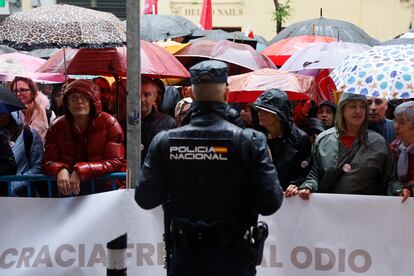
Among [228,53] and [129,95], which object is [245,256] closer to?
[129,95]

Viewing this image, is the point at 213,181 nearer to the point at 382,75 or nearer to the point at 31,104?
the point at 382,75

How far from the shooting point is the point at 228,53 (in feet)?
30.2

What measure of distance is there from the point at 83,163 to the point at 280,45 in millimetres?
6719

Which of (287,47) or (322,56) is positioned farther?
(287,47)

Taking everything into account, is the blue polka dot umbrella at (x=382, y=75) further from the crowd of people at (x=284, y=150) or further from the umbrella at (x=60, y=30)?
the umbrella at (x=60, y=30)

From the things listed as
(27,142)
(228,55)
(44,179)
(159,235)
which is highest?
(228,55)

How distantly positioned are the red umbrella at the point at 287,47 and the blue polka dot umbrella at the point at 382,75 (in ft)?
18.9

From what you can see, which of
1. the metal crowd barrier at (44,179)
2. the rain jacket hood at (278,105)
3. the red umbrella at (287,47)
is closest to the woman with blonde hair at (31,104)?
the metal crowd barrier at (44,179)

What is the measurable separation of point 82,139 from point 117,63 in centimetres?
149

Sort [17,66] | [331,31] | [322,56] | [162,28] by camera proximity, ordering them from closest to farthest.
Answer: [17,66]
[322,56]
[162,28]
[331,31]

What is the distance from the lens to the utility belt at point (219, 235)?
13.3 feet

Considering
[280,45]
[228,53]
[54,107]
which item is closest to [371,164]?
[228,53]

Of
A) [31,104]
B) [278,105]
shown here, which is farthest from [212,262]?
[31,104]

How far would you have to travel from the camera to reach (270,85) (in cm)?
732
